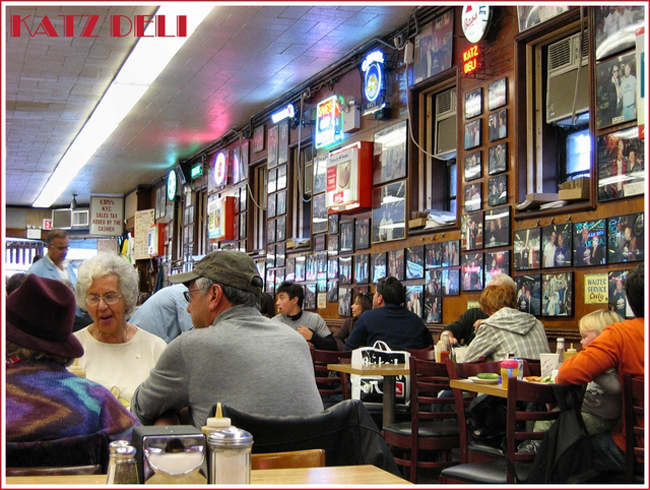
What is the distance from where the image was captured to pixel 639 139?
5.05 m

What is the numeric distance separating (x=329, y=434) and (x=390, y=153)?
6231mm

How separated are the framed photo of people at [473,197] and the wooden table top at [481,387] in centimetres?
275

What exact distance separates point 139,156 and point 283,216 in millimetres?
5091

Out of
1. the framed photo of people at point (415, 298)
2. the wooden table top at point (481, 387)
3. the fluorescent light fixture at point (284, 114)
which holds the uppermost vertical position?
the fluorescent light fixture at point (284, 114)

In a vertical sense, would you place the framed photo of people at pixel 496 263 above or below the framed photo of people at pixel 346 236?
below

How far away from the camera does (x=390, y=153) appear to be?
8.29m

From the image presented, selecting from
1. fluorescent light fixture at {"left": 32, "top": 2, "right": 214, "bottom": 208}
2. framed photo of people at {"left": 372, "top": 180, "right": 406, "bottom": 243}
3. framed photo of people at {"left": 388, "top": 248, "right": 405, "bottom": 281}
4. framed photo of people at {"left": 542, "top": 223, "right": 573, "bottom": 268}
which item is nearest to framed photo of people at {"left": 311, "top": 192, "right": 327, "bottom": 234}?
framed photo of people at {"left": 372, "top": 180, "right": 406, "bottom": 243}

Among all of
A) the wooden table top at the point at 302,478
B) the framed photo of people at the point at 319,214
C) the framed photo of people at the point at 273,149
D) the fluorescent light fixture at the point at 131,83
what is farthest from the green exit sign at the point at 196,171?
the wooden table top at the point at 302,478

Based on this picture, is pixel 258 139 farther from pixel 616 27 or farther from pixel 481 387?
pixel 481 387

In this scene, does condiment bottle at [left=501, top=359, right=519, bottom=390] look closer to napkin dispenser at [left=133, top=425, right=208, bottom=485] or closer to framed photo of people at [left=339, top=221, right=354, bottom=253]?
napkin dispenser at [left=133, top=425, right=208, bottom=485]

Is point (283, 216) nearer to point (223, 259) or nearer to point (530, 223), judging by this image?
point (530, 223)

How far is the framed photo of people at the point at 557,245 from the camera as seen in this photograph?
5738 millimetres

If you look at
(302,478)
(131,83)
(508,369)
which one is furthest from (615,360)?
(131,83)

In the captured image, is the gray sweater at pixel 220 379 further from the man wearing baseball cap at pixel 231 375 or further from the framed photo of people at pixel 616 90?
the framed photo of people at pixel 616 90
